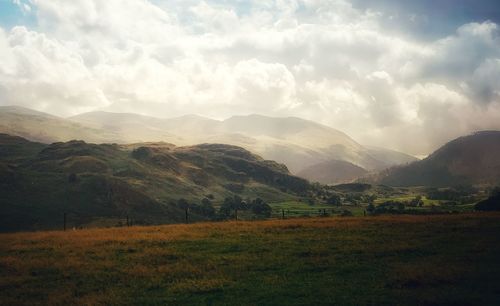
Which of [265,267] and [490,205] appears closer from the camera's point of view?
[265,267]

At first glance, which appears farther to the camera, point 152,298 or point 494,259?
point 494,259

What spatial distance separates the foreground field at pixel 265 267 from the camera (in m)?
22.6

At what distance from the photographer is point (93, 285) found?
26.5m

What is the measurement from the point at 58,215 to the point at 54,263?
15841cm

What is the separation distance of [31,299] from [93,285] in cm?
361

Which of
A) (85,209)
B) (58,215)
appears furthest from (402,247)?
(85,209)

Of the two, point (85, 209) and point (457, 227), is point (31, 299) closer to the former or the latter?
point (457, 227)

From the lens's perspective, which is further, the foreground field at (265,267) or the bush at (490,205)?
the bush at (490,205)

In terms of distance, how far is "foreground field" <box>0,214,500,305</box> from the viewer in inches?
889

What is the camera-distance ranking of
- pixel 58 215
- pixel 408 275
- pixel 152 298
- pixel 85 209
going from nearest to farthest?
pixel 152 298 → pixel 408 275 → pixel 58 215 → pixel 85 209

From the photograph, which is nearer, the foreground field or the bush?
the foreground field

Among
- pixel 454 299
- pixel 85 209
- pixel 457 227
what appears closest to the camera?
pixel 454 299

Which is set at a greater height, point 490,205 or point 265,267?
point 490,205

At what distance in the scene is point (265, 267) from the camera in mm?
28828
